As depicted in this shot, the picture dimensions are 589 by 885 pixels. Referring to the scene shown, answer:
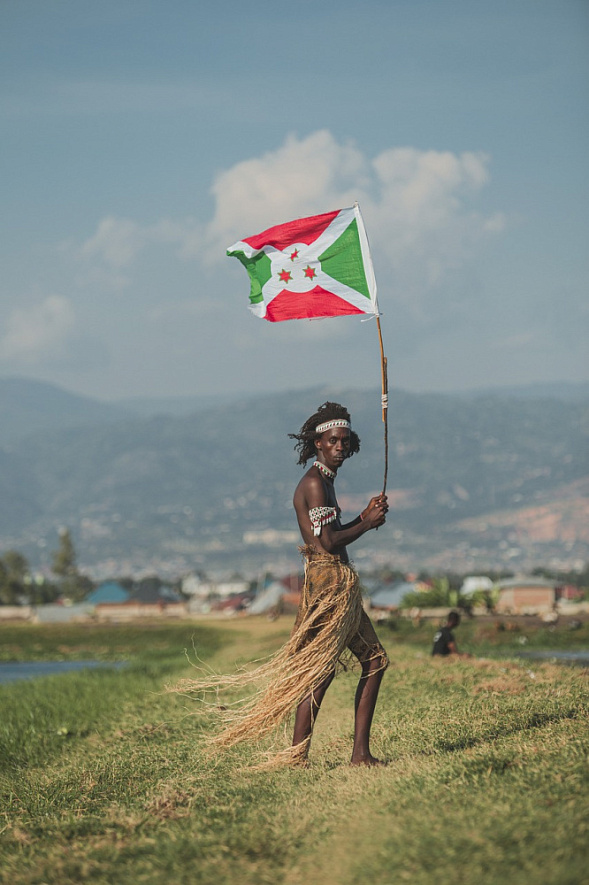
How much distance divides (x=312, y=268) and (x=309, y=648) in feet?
11.6

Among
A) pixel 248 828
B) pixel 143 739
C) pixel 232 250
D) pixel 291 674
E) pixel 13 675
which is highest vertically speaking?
pixel 232 250

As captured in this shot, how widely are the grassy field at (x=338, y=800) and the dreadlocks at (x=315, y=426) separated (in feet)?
8.13

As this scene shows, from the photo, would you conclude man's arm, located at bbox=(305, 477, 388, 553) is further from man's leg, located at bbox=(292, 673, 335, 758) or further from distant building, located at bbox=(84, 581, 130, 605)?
distant building, located at bbox=(84, 581, 130, 605)

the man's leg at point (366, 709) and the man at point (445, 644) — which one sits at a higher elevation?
the man's leg at point (366, 709)

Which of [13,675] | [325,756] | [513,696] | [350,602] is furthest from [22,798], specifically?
[13,675]

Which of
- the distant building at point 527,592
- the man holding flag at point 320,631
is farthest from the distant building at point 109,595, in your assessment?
the man holding flag at point 320,631

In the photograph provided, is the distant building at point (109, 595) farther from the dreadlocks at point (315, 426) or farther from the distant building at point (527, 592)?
the dreadlocks at point (315, 426)

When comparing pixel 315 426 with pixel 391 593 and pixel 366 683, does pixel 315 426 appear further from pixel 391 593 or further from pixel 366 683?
pixel 391 593

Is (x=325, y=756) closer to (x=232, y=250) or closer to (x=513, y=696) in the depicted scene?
(x=513, y=696)

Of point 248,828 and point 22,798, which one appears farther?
point 22,798

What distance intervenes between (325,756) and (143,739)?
372 centimetres

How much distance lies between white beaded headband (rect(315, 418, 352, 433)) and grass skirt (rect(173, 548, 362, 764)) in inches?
39.2

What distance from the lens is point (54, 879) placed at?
5688mm

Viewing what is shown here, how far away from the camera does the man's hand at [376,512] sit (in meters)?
8.13
